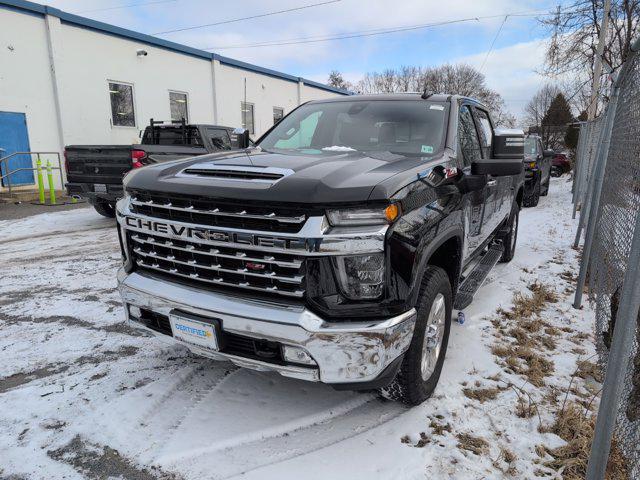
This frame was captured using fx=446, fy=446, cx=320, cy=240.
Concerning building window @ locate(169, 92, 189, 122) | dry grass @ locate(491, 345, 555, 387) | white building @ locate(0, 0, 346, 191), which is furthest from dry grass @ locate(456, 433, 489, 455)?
building window @ locate(169, 92, 189, 122)

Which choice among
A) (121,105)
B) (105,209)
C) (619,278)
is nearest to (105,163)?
(105,209)

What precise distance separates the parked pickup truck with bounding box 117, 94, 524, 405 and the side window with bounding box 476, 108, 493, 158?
1416 millimetres

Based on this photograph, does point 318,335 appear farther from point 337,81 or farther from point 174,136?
point 337,81

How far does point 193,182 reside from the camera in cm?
253

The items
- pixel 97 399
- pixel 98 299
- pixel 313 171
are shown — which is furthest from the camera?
pixel 98 299

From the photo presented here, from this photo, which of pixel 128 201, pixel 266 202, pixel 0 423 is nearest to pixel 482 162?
pixel 266 202

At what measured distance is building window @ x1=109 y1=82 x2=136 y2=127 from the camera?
14567 millimetres

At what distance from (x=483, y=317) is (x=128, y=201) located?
3.33 m

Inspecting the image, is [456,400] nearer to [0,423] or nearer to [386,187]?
[386,187]

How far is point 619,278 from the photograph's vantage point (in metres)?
2.84

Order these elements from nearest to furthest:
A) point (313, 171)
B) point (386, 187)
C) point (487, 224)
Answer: point (386, 187), point (313, 171), point (487, 224)

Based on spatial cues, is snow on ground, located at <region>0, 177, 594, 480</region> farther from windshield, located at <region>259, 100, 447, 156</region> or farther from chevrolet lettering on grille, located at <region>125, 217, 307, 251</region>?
windshield, located at <region>259, 100, 447, 156</region>

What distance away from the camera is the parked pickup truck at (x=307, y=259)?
220 centimetres

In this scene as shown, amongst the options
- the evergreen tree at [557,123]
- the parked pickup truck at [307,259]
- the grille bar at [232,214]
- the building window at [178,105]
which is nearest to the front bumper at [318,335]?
the parked pickup truck at [307,259]
